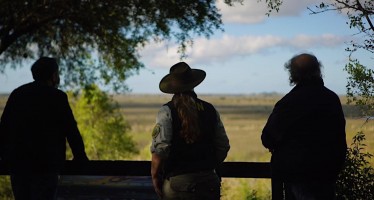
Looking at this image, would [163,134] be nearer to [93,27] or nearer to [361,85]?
[361,85]

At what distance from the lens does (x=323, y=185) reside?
4.30 m

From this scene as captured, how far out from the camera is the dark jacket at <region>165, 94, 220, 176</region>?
406 cm

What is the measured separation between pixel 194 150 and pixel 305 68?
3.67 feet

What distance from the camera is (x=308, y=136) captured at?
4.20m

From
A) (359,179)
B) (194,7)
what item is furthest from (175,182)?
(194,7)

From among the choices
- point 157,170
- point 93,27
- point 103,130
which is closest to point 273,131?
point 157,170

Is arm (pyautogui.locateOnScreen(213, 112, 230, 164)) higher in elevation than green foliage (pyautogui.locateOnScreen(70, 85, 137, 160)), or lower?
higher

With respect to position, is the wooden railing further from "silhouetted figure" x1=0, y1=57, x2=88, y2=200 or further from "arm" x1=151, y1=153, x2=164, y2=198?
"arm" x1=151, y1=153, x2=164, y2=198

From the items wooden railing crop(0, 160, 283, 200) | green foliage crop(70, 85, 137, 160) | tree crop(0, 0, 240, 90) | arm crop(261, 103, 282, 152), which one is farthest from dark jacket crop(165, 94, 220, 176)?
green foliage crop(70, 85, 137, 160)

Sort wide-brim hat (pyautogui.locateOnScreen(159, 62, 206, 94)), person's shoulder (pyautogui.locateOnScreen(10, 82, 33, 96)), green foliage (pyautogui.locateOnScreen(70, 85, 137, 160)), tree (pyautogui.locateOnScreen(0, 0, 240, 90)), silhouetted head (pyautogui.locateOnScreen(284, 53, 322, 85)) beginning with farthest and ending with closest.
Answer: green foliage (pyautogui.locateOnScreen(70, 85, 137, 160)) < tree (pyautogui.locateOnScreen(0, 0, 240, 90)) < person's shoulder (pyautogui.locateOnScreen(10, 82, 33, 96)) < silhouetted head (pyautogui.locateOnScreen(284, 53, 322, 85)) < wide-brim hat (pyautogui.locateOnScreen(159, 62, 206, 94))

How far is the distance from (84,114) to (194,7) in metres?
35.6

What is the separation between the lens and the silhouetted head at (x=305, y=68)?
14.3 ft

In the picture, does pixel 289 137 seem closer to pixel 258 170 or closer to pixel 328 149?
pixel 328 149

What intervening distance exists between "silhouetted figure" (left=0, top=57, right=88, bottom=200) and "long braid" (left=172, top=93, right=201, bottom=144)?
1.16m
